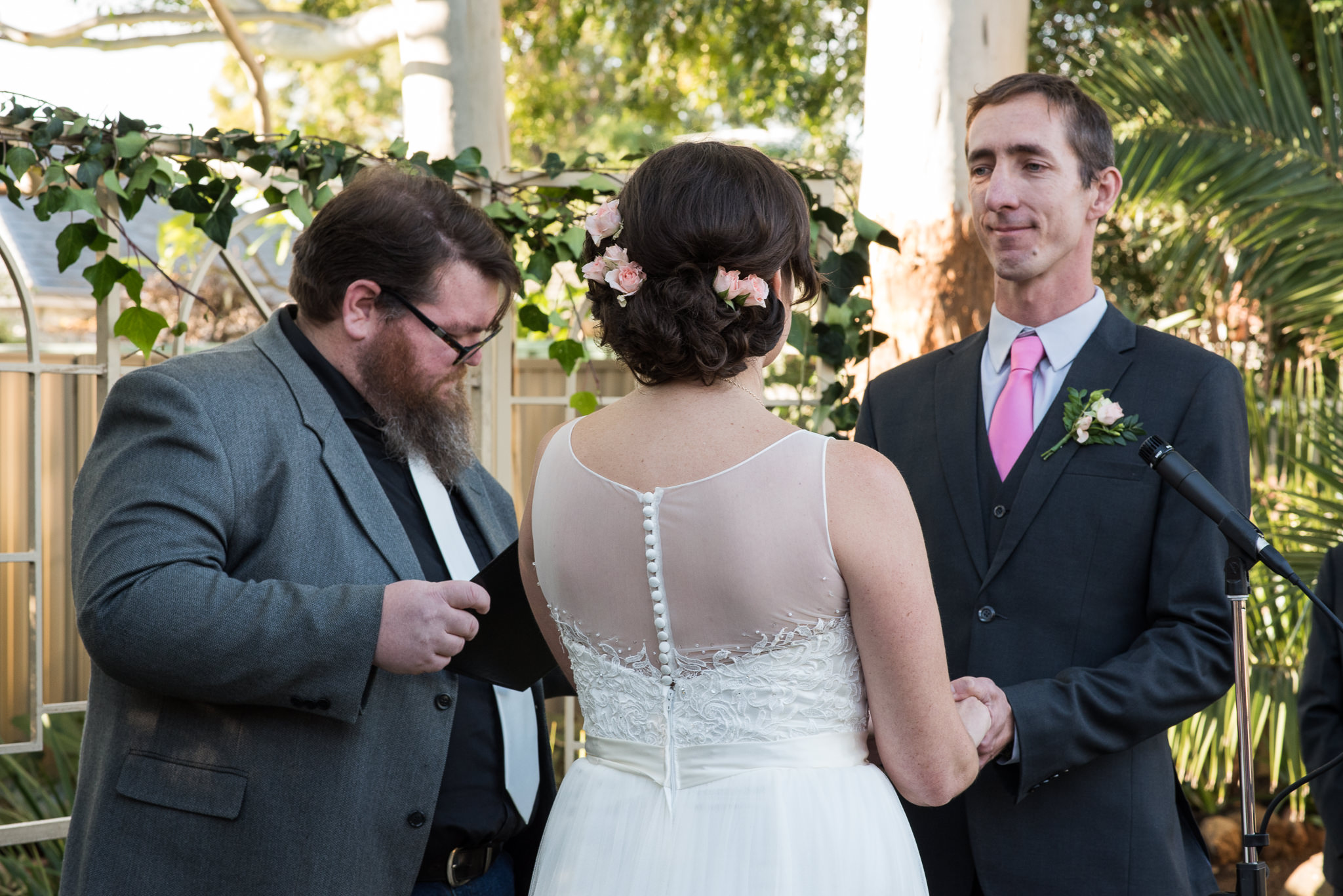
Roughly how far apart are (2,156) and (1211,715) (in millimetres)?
4894

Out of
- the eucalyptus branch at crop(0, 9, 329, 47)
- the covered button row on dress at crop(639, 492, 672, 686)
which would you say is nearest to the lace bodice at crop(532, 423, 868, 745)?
the covered button row on dress at crop(639, 492, 672, 686)

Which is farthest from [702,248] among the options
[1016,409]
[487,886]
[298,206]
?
[298,206]

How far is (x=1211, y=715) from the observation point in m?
4.95

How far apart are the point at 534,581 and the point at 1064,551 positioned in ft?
3.19

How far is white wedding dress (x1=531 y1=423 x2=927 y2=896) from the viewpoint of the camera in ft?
4.98

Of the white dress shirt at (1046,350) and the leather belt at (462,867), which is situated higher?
the white dress shirt at (1046,350)

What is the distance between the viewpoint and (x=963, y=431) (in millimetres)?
2312

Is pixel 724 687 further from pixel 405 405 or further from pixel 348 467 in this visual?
pixel 405 405

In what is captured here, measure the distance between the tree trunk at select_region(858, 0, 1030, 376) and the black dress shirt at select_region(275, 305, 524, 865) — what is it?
1691mm

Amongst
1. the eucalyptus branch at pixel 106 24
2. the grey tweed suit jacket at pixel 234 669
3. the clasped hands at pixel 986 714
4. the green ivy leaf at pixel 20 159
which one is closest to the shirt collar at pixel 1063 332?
the clasped hands at pixel 986 714

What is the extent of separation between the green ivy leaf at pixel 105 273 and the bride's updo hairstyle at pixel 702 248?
183cm

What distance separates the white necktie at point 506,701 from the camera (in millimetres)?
2209

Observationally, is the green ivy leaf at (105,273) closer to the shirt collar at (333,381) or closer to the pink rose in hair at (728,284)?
the shirt collar at (333,381)

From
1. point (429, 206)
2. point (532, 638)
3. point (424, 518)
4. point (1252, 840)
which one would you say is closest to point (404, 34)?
point (429, 206)
